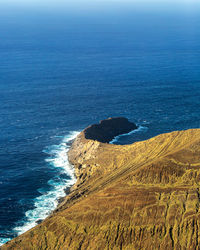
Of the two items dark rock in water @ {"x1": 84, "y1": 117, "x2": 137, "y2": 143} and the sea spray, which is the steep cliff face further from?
dark rock in water @ {"x1": 84, "y1": 117, "x2": 137, "y2": 143}

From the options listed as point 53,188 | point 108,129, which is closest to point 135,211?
point 53,188

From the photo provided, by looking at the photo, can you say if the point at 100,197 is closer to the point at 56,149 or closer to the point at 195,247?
the point at 195,247

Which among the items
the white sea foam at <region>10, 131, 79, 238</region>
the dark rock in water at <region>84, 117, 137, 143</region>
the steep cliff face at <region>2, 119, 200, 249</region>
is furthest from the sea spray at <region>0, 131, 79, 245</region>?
the dark rock in water at <region>84, 117, 137, 143</region>

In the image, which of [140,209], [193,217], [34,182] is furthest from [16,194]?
[193,217]

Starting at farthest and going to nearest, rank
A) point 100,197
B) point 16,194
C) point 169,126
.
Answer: point 169,126 → point 16,194 → point 100,197

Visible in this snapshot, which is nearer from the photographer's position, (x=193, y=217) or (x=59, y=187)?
(x=193, y=217)

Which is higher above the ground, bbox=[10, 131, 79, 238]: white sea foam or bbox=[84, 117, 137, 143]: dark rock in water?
bbox=[84, 117, 137, 143]: dark rock in water

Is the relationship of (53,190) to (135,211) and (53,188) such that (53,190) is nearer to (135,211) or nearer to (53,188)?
(53,188)
